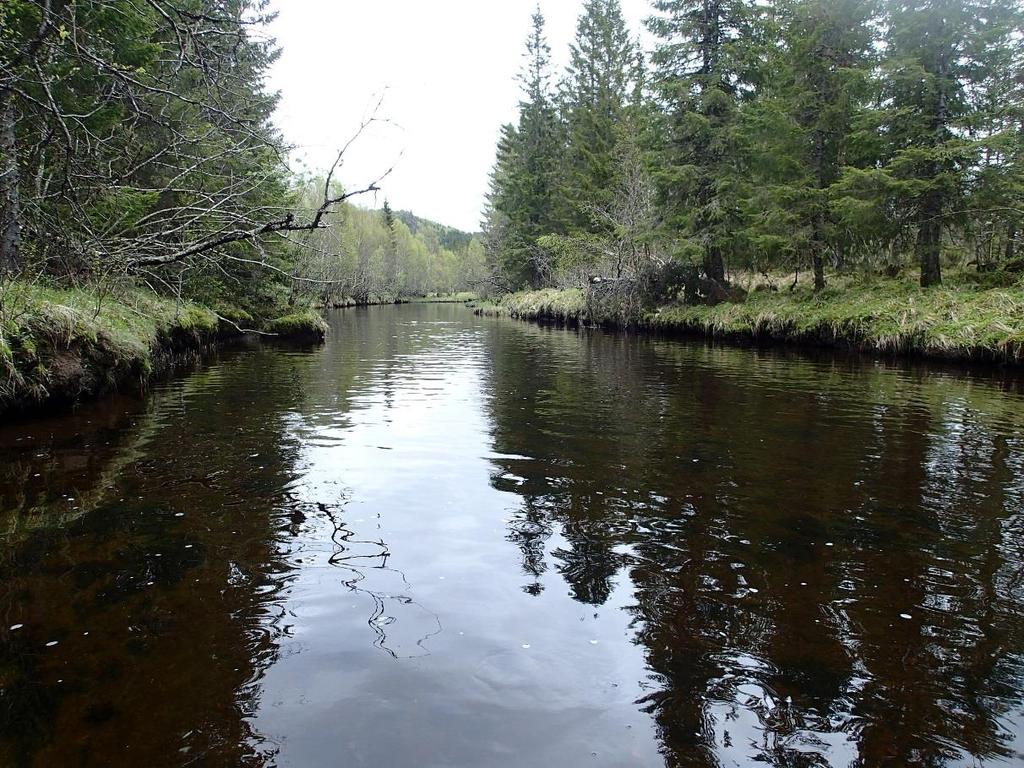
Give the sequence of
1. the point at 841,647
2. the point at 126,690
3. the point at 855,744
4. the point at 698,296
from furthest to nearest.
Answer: the point at 698,296
the point at 841,647
the point at 126,690
the point at 855,744

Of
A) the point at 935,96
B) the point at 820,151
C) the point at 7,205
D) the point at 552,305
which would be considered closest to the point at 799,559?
the point at 7,205

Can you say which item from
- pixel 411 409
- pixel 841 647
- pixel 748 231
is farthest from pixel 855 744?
pixel 748 231

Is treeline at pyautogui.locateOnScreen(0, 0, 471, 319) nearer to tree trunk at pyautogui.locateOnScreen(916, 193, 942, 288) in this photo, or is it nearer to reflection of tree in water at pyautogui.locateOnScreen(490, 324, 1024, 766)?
reflection of tree in water at pyautogui.locateOnScreen(490, 324, 1024, 766)

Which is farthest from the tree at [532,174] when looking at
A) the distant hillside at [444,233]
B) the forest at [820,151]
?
the distant hillside at [444,233]

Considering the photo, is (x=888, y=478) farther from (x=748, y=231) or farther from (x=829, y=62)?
(x=829, y=62)

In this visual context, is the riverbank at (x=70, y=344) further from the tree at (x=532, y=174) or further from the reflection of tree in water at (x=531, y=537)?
the tree at (x=532, y=174)

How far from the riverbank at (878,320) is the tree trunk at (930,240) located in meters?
0.54

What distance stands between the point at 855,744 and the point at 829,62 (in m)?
23.4

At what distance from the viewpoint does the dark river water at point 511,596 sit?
8.48 feet

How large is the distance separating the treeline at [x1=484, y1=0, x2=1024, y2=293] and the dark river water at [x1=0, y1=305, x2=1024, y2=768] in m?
12.4

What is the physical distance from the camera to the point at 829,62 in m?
20.4

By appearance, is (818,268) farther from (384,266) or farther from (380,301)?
(384,266)

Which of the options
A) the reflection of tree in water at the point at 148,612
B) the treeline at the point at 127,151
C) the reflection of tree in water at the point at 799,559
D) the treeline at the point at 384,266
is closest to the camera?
the reflection of tree in water at the point at 148,612

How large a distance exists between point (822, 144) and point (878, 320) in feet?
24.2
